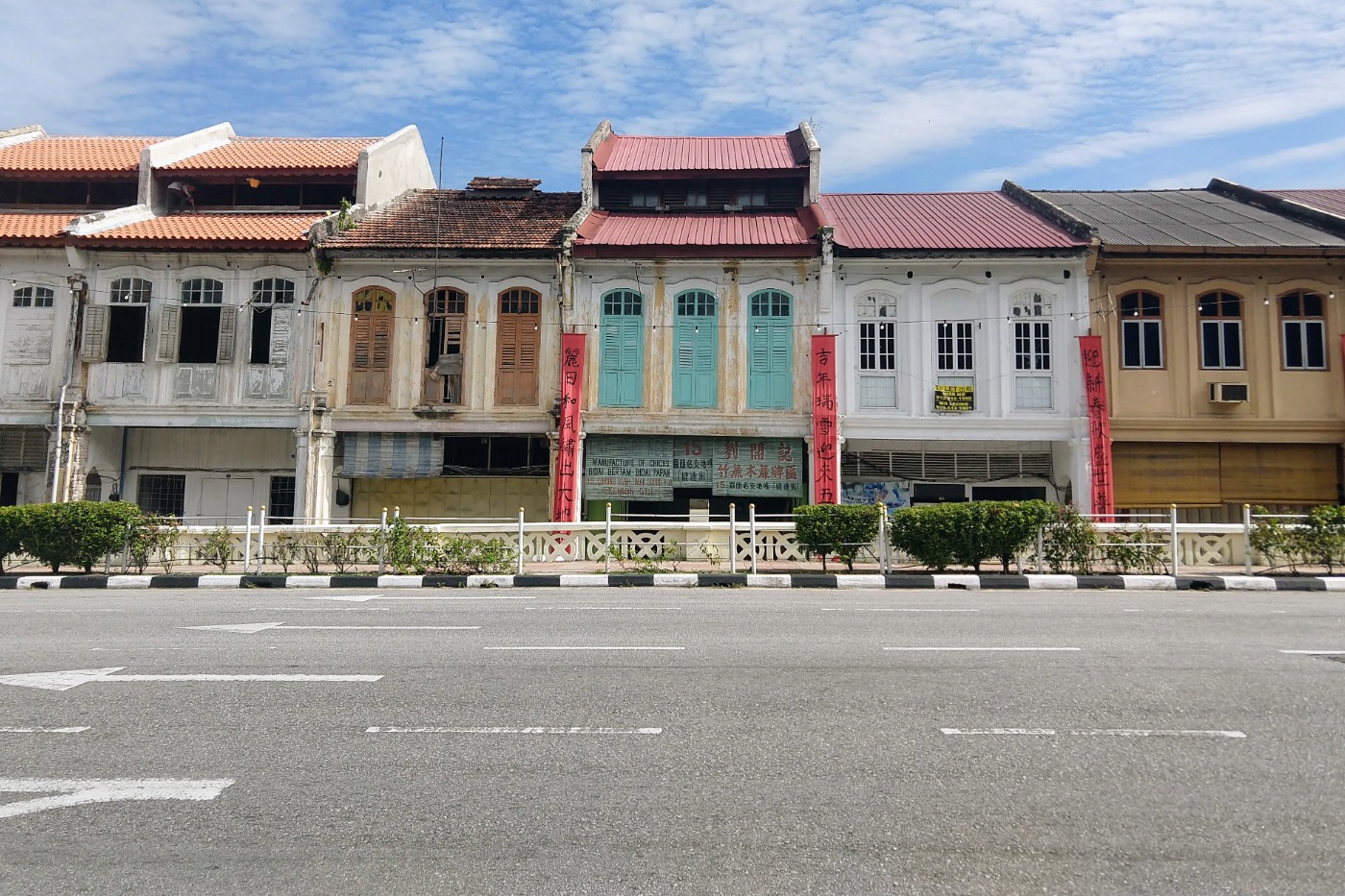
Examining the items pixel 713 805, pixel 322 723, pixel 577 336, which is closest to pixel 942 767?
pixel 713 805

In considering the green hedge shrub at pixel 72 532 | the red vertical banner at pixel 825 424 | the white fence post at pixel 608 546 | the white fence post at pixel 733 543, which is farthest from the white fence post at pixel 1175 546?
the green hedge shrub at pixel 72 532

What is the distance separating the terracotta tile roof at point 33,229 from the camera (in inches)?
715

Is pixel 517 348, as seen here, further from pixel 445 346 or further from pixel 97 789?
pixel 97 789

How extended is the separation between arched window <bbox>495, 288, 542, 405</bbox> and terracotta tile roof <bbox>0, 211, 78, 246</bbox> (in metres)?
9.27

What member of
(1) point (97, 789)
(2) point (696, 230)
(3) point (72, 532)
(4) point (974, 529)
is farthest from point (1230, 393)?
(3) point (72, 532)

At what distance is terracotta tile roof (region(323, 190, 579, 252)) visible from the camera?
18500 millimetres

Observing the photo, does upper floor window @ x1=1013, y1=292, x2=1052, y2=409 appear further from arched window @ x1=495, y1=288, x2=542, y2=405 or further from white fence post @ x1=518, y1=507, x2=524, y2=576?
white fence post @ x1=518, y1=507, x2=524, y2=576

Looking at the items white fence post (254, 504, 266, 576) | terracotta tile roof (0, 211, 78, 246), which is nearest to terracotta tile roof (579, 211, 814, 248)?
white fence post (254, 504, 266, 576)

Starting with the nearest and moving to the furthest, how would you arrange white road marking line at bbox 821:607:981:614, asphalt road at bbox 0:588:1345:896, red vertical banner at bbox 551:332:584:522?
asphalt road at bbox 0:588:1345:896
white road marking line at bbox 821:607:981:614
red vertical banner at bbox 551:332:584:522

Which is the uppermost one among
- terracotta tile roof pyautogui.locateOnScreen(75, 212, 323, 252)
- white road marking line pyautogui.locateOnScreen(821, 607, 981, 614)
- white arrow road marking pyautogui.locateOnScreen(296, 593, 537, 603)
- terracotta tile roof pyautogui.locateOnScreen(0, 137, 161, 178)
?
terracotta tile roof pyautogui.locateOnScreen(0, 137, 161, 178)

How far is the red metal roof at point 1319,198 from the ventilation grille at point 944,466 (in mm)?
9339

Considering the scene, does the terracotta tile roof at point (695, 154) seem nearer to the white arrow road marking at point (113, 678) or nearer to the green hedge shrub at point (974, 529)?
the green hedge shrub at point (974, 529)

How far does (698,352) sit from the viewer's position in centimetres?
1855

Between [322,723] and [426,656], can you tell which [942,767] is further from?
[426,656]
